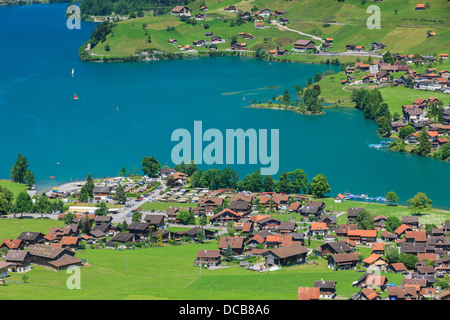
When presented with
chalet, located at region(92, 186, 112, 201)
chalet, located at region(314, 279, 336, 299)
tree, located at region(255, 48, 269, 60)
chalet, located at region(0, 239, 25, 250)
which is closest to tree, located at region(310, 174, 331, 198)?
chalet, located at region(92, 186, 112, 201)

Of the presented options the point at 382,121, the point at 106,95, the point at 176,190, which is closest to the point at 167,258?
the point at 176,190

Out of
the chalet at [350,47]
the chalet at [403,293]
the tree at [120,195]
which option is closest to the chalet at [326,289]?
the chalet at [403,293]

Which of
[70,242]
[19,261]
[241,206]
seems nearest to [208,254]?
[70,242]

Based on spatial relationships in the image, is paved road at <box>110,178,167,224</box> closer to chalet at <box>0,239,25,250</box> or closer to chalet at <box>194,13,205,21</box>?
chalet at <box>0,239,25,250</box>

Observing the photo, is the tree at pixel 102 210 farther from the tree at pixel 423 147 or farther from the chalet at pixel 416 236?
the tree at pixel 423 147

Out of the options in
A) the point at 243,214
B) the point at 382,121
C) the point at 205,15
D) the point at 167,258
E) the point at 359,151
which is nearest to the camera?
the point at 167,258

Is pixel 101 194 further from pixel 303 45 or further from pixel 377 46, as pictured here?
pixel 303 45
